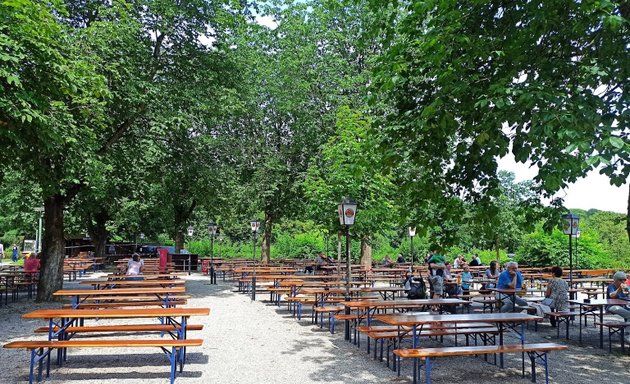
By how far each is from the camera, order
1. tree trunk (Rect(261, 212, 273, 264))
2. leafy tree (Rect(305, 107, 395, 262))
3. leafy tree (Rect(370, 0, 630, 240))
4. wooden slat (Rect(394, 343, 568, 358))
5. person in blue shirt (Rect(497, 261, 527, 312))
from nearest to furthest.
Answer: leafy tree (Rect(370, 0, 630, 240)) < wooden slat (Rect(394, 343, 568, 358)) < person in blue shirt (Rect(497, 261, 527, 312)) < leafy tree (Rect(305, 107, 395, 262)) < tree trunk (Rect(261, 212, 273, 264))

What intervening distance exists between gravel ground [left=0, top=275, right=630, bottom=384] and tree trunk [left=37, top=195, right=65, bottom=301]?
3523 millimetres

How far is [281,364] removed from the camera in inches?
291

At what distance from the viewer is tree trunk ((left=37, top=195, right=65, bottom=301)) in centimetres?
1373

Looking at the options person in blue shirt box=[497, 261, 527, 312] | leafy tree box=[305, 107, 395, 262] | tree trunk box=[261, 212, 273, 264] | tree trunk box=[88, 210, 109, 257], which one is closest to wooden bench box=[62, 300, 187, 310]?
leafy tree box=[305, 107, 395, 262]

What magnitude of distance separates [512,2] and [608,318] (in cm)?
962

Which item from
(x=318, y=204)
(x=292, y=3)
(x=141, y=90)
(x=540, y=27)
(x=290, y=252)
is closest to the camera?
(x=540, y=27)

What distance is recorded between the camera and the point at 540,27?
20.0ft

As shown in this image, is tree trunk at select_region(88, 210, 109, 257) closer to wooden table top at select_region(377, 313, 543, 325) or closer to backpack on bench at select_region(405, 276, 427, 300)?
backpack on bench at select_region(405, 276, 427, 300)

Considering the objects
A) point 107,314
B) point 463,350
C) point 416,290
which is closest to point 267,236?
point 416,290

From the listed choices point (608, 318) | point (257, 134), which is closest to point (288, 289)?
point (608, 318)

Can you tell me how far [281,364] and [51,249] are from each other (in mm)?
9079

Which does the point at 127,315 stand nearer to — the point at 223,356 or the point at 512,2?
the point at 223,356

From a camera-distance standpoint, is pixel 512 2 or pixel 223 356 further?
pixel 223 356

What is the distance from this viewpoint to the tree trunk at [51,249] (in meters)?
13.7
